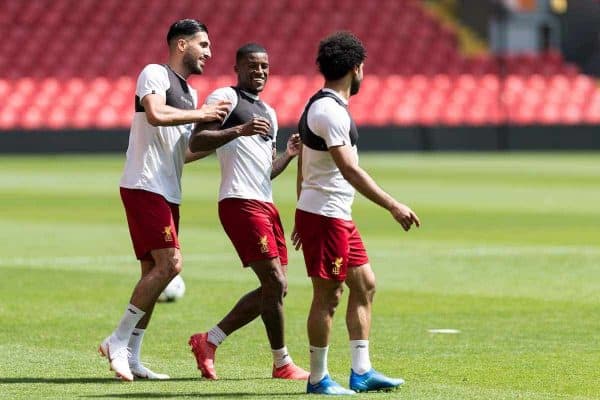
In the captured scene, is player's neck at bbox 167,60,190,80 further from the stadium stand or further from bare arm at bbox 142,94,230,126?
the stadium stand

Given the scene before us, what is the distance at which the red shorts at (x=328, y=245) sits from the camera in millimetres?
8766

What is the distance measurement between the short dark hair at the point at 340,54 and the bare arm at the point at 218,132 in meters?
0.68

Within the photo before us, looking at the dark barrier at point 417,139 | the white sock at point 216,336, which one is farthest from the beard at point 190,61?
the dark barrier at point 417,139

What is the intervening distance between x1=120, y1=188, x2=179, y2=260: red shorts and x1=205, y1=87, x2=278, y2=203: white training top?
37 centimetres

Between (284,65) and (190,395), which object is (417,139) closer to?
(284,65)

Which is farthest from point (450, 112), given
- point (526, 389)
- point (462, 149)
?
point (526, 389)

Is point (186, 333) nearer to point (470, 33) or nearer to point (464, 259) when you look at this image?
point (464, 259)

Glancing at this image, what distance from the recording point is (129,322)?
9.72 m

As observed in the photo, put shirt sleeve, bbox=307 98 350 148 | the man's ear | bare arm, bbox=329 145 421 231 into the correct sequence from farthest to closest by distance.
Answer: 1. the man's ear
2. shirt sleeve, bbox=307 98 350 148
3. bare arm, bbox=329 145 421 231

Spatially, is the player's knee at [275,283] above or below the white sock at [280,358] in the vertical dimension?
above

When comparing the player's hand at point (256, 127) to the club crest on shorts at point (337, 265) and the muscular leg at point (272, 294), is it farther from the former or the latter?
the club crest on shorts at point (337, 265)

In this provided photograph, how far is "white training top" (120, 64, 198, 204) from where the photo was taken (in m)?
9.64

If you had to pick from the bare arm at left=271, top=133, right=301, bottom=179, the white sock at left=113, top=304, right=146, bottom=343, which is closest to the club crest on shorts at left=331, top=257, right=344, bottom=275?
the bare arm at left=271, top=133, right=301, bottom=179

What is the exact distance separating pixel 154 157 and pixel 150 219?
390mm
